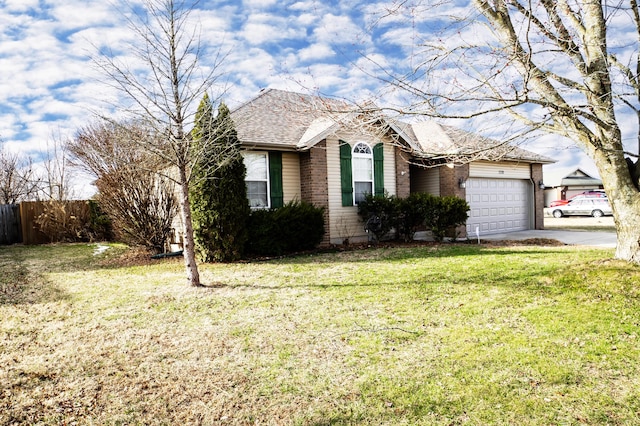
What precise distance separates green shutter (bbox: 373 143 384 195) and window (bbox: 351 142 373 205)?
134mm

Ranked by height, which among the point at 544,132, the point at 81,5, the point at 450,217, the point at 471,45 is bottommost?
the point at 450,217

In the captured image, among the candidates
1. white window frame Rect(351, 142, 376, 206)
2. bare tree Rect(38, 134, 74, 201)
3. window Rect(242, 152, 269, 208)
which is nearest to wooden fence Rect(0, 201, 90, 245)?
bare tree Rect(38, 134, 74, 201)

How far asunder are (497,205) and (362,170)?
7010 mm

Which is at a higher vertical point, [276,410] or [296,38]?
[296,38]

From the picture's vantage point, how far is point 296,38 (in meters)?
8.00

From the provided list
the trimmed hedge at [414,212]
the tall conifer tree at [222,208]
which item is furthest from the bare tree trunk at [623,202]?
the tall conifer tree at [222,208]

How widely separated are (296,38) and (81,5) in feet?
13.4

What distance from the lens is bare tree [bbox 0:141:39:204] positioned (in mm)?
25422

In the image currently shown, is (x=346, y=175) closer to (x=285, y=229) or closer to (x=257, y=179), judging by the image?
(x=257, y=179)

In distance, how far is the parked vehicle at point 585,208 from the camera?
88.2 ft

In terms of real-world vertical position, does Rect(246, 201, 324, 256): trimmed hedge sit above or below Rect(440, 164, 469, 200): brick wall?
below

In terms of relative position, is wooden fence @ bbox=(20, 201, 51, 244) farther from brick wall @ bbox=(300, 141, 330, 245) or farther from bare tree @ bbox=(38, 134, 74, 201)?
brick wall @ bbox=(300, 141, 330, 245)

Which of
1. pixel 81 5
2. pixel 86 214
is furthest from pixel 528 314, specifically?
pixel 86 214

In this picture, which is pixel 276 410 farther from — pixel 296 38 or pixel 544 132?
pixel 296 38
